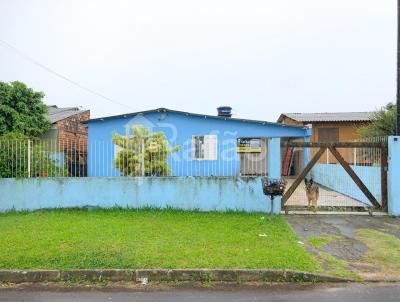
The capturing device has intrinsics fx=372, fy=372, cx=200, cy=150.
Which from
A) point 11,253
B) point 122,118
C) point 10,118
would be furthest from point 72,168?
point 10,118

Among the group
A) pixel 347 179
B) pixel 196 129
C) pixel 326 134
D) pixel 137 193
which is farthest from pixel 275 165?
pixel 326 134

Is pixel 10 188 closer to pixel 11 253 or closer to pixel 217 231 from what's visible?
pixel 11 253

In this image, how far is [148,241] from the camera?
673 cm

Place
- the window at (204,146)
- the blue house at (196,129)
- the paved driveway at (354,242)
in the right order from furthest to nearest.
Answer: the blue house at (196,129), the window at (204,146), the paved driveway at (354,242)

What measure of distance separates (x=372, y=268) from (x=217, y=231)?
2.99m

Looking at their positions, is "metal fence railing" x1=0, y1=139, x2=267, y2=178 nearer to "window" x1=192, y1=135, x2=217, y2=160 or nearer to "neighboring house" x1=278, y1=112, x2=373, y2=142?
"window" x1=192, y1=135, x2=217, y2=160

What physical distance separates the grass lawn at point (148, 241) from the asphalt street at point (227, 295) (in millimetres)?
571

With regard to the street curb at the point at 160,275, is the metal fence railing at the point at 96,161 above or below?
above

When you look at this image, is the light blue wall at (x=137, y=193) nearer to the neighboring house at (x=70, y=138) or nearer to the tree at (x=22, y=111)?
the neighboring house at (x=70, y=138)

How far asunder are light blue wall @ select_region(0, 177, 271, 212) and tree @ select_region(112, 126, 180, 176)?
0.53 m

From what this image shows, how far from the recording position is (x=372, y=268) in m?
5.50

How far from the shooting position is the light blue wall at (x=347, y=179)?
1050 cm

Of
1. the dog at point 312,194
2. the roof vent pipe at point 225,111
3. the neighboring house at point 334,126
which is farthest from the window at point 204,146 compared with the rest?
the neighboring house at point 334,126

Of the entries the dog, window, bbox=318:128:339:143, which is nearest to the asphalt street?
the dog
